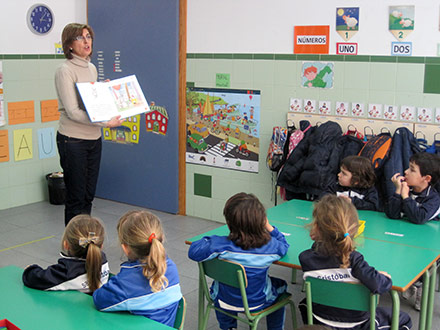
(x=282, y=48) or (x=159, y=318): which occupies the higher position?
(x=282, y=48)

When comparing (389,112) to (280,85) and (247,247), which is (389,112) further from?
(247,247)

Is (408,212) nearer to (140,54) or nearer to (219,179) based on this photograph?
(219,179)

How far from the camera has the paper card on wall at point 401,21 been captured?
4.45 meters

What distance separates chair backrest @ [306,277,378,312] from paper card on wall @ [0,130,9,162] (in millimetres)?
4512

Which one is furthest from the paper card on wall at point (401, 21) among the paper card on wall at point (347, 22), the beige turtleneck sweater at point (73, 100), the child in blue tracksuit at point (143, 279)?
the child in blue tracksuit at point (143, 279)

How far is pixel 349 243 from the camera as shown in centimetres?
258

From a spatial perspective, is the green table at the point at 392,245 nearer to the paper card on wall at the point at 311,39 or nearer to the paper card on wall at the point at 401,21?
the paper card on wall at the point at 401,21

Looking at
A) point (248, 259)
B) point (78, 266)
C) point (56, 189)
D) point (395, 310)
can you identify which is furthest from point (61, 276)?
point (56, 189)

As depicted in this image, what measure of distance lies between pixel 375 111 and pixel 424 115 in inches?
15.8

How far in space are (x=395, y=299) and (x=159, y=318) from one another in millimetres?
1071

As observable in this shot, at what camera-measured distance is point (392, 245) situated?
10.2 feet

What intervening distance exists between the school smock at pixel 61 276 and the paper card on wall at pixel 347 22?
3.16 metres

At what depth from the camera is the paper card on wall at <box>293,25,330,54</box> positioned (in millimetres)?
4898

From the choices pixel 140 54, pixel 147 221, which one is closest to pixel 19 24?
pixel 140 54
